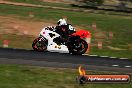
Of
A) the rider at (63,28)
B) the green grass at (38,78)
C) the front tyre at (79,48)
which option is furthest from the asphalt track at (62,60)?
the rider at (63,28)

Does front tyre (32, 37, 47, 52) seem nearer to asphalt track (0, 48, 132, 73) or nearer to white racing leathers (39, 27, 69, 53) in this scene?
white racing leathers (39, 27, 69, 53)

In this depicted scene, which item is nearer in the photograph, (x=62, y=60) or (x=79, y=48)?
(x=62, y=60)

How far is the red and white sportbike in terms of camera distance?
23.7 meters

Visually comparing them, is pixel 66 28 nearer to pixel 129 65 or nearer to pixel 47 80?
pixel 129 65

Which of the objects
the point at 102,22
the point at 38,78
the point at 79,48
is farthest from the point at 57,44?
the point at 102,22

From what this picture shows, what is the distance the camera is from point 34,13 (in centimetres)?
4791

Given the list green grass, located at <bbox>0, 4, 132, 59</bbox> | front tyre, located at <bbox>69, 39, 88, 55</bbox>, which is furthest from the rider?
green grass, located at <bbox>0, 4, 132, 59</bbox>

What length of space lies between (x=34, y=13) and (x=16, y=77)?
31.9m

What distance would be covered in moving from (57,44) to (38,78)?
7512 millimetres

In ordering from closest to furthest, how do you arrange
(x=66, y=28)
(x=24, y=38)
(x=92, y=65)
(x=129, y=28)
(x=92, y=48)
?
(x=92, y=65) → (x=66, y=28) → (x=92, y=48) → (x=24, y=38) → (x=129, y=28)

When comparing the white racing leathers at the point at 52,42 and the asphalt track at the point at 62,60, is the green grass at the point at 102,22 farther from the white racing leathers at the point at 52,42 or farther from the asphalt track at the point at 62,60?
the asphalt track at the point at 62,60

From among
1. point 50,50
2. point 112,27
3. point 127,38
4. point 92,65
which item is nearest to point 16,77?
point 92,65

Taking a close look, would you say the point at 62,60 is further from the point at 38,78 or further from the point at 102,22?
the point at 102,22

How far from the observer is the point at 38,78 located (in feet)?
54.7
